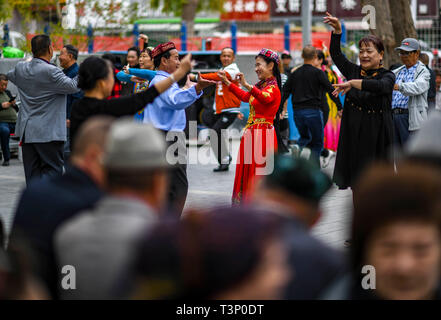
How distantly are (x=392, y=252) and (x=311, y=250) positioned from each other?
28 centimetres

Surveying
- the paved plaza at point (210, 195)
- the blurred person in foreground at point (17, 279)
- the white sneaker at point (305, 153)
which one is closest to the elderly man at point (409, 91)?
the paved plaza at point (210, 195)

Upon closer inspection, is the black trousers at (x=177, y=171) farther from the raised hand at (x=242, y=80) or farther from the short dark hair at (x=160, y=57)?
the raised hand at (x=242, y=80)

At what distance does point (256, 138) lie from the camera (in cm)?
738

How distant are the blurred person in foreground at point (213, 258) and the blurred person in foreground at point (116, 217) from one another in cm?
21

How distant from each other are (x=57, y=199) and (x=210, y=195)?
254 inches

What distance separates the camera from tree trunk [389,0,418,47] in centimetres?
1429

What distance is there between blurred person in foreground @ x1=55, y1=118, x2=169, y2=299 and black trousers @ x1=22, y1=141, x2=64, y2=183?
5049mm

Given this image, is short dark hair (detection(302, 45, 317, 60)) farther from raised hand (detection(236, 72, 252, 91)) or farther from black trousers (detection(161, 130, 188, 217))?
black trousers (detection(161, 130, 188, 217))

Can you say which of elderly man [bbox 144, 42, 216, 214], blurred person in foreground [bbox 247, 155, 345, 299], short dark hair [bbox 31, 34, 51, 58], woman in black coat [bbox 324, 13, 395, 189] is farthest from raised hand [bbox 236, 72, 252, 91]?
blurred person in foreground [bbox 247, 155, 345, 299]

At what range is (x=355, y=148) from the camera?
6766mm

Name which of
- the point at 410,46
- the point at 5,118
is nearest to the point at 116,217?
the point at 410,46

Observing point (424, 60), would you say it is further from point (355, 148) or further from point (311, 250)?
point (311, 250)

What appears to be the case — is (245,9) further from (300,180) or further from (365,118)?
(300,180)
